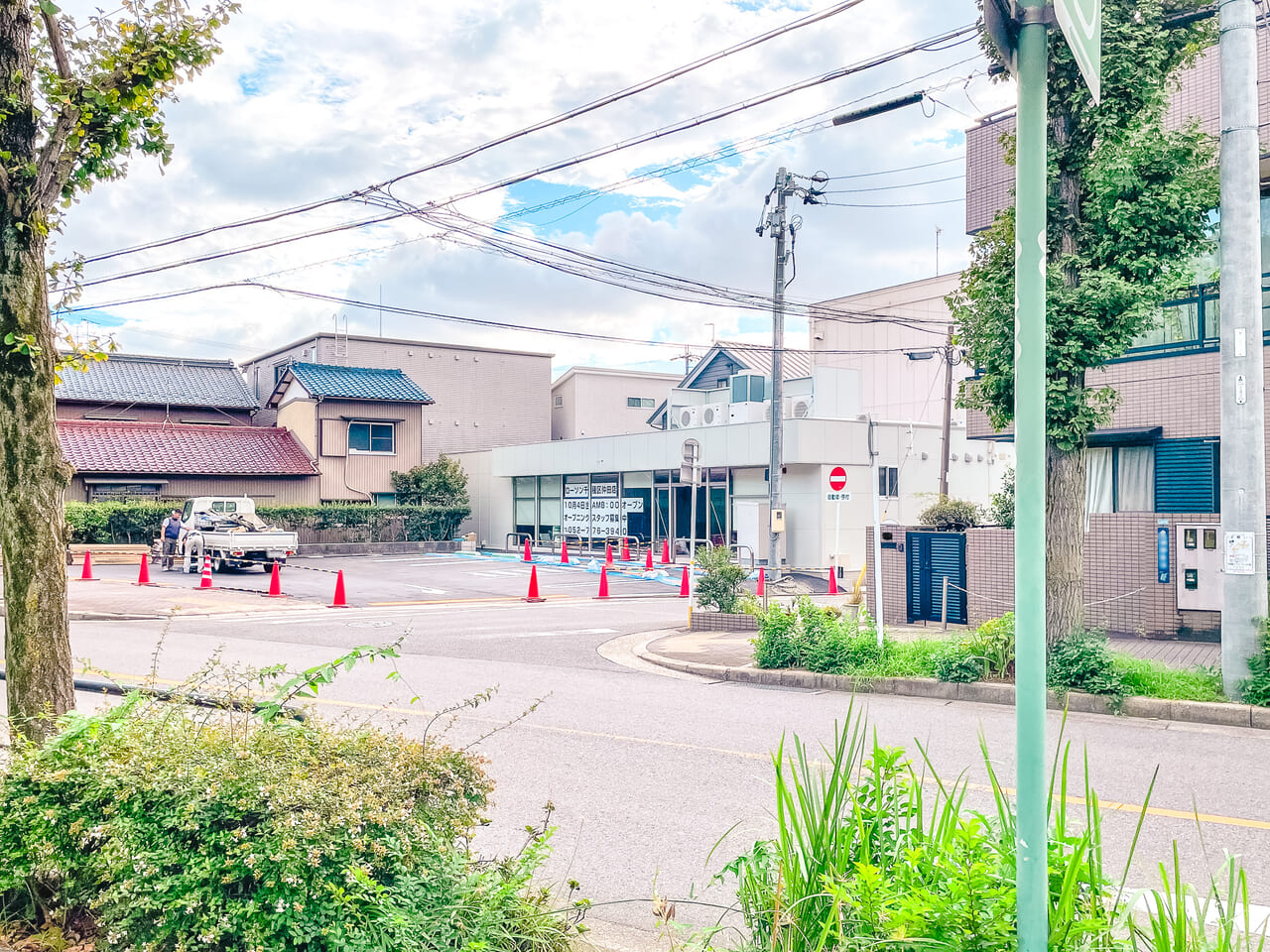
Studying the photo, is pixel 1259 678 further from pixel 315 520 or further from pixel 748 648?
pixel 315 520

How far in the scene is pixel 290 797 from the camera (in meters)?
→ 3.45

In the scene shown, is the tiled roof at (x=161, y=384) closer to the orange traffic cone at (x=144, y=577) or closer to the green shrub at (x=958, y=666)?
the orange traffic cone at (x=144, y=577)

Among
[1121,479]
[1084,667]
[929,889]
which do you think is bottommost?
[1084,667]

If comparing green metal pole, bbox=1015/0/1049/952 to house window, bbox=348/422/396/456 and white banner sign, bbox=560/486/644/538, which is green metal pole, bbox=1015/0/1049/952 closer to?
white banner sign, bbox=560/486/644/538

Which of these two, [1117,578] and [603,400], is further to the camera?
[603,400]

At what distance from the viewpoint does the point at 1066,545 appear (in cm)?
1017

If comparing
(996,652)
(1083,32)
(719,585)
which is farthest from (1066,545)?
(1083,32)

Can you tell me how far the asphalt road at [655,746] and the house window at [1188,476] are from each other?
6.51m

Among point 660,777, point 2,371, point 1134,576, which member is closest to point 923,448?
point 1134,576

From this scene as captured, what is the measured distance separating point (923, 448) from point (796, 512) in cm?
550

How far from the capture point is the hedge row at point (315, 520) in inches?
1342

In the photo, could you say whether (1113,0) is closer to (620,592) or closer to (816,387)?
(620,592)

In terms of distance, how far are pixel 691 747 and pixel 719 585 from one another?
9.16 metres

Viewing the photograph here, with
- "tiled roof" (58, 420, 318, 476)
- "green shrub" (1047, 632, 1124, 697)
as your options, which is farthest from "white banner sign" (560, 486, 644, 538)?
"green shrub" (1047, 632, 1124, 697)
